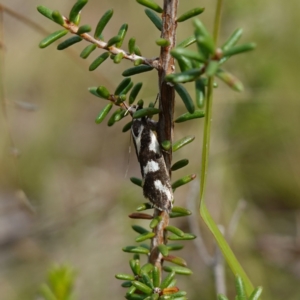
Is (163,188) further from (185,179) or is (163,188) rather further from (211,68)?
(211,68)

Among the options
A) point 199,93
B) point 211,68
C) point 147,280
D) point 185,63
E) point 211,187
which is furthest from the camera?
point 211,187

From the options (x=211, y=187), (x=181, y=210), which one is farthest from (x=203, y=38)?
(x=211, y=187)

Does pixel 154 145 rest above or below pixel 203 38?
below

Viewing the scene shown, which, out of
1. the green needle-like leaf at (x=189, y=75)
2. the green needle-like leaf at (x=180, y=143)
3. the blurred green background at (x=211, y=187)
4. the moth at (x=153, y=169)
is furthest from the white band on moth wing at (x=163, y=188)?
the blurred green background at (x=211, y=187)

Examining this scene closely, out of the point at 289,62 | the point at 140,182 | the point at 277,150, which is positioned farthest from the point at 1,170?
the point at 140,182

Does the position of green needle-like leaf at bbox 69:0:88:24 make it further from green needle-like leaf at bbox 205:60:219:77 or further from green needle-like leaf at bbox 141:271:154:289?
green needle-like leaf at bbox 141:271:154:289

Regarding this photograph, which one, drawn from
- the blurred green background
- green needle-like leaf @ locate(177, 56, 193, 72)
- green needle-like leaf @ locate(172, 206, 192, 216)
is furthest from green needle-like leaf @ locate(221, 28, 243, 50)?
the blurred green background

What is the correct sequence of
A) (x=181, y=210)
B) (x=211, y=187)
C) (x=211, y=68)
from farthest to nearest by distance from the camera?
(x=211, y=187), (x=181, y=210), (x=211, y=68)
